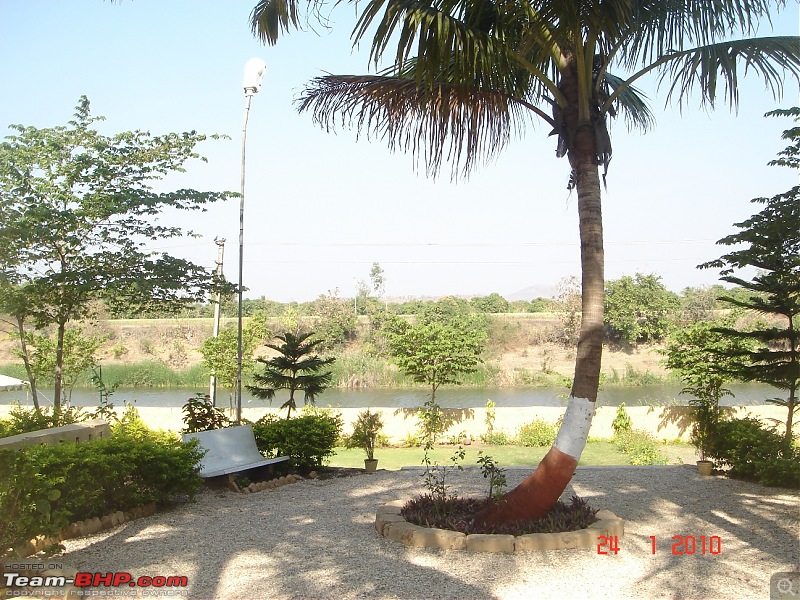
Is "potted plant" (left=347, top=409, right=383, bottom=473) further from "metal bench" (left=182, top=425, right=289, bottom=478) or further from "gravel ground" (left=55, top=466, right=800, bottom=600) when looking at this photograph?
"gravel ground" (left=55, top=466, right=800, bottom=600)

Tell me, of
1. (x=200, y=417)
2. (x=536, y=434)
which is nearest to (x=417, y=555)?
(x=200, y=417)

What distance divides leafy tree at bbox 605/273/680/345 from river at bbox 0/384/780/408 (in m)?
3.28

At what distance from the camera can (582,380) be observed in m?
4.84

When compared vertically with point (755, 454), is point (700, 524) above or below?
below

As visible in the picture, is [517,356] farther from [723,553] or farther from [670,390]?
[723,553]

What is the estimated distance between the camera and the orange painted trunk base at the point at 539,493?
485 centimetres

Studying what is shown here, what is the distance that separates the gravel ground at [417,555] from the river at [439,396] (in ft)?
39.9

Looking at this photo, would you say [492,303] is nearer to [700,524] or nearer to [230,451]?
[230,451]

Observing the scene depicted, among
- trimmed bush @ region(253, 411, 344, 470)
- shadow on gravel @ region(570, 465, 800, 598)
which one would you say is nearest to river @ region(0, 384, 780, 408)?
trimmed bush @ region(253, 411, 344, 470)

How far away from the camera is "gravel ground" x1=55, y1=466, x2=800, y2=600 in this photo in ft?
13.1

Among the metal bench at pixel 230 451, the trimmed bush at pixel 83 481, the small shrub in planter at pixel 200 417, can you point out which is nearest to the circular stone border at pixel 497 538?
the trimmed bush at pixel 83 481

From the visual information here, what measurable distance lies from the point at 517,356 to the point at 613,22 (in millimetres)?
23034

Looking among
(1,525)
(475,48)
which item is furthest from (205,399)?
(475,48)

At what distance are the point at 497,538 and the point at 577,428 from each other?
0.94 m
